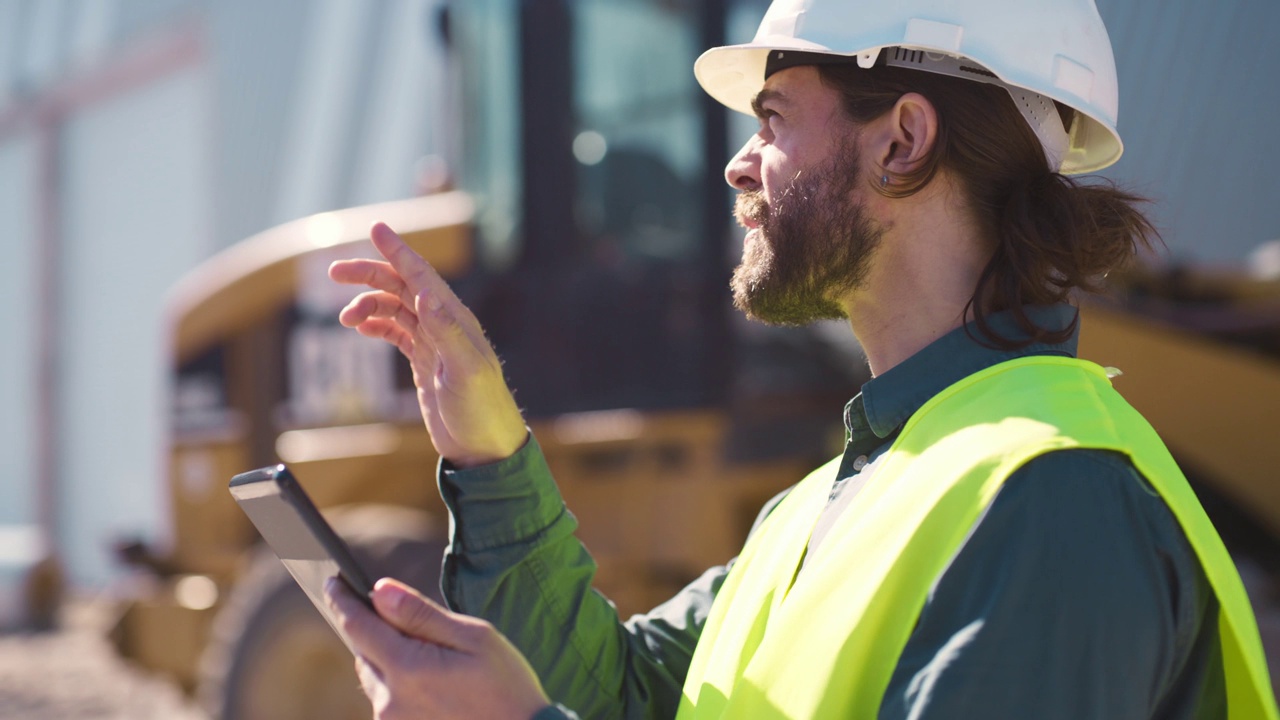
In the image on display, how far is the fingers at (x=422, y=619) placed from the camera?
110cm

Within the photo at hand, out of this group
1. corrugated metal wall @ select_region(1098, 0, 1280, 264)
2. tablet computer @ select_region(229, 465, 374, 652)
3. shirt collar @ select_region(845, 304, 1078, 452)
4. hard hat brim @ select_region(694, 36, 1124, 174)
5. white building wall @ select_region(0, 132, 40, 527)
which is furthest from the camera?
white building wall @ select_region(0, 132, 40, 527)

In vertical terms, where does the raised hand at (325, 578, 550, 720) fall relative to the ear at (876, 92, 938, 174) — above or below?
below

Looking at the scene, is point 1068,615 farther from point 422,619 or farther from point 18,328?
point 18,328

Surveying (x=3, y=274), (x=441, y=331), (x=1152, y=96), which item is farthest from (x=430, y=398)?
(x=3, y=274)

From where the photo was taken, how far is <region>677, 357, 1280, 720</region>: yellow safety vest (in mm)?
1105

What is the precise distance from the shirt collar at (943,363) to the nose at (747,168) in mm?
344

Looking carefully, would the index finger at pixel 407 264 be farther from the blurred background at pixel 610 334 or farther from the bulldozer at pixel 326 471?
the bulldozer at pixel 326 471

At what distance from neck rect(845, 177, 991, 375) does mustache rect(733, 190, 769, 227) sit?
5.9 inches

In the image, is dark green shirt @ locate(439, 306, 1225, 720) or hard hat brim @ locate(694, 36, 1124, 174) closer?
dark green shirt @ locate(439, 306, 1225, 720)

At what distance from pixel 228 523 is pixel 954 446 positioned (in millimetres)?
5183

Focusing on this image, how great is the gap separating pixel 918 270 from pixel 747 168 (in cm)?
27

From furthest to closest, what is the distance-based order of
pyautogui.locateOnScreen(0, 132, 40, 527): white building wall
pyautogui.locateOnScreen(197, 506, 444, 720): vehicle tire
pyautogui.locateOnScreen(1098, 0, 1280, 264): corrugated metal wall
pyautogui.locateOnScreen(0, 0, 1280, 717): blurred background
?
pyautogui.locateOnScreen(0, 132, 40, 527): white building wall → pyautogui.locateOnScreen(197, 506, 444, 720): vehicle tire → pyautogui.locateOnScreen(0, 0, 1280, 717): blurred background → pyautogui.locateOnScreen(1098, 0, 1280, 264): corrugated metal wall

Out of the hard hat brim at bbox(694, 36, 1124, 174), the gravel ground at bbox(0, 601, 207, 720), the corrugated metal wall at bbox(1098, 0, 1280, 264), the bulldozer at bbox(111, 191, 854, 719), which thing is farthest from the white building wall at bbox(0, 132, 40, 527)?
the hard hat brim at bbox(694, 36, 1124, 174)

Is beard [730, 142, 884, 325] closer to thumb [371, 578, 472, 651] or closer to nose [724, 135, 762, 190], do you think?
nose [724, 135, 762, 190]
